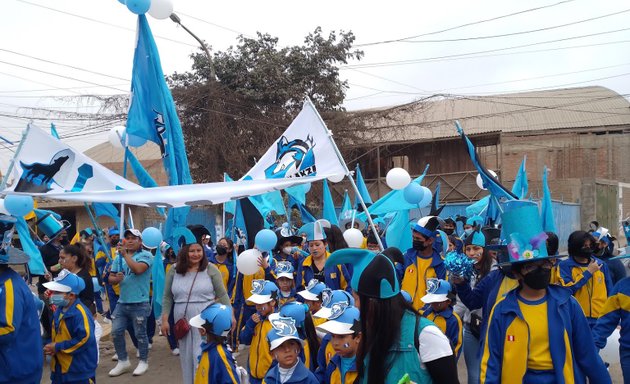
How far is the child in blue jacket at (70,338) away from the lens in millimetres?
Answer: 5102

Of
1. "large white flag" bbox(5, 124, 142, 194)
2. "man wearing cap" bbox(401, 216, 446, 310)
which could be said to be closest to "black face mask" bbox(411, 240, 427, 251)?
"man wearing cap" bbox(401, 216, 446, 310)

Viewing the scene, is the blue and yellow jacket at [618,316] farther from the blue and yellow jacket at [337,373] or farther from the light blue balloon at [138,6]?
the light blue balloon at [138,6]

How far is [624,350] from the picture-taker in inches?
176

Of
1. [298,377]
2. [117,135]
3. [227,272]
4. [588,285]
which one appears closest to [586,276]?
[588,285]

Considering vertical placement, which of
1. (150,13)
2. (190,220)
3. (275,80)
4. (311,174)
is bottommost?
(190,220)

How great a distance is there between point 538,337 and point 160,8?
5862 millimetres

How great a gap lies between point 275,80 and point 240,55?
1649 mm

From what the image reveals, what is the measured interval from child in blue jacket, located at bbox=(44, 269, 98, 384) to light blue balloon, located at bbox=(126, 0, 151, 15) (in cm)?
314

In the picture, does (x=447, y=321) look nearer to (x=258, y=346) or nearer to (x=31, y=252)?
(x=258, y=346)

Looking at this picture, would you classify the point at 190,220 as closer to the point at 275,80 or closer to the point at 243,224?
the point at 275,80

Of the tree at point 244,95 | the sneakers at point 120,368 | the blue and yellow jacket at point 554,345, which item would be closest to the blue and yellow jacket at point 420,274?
the blue and yellow jacket at point 554,345

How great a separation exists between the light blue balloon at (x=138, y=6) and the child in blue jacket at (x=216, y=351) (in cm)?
383

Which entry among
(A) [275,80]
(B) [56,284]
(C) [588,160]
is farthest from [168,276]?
(C) [588,160]

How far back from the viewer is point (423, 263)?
5879 mm
